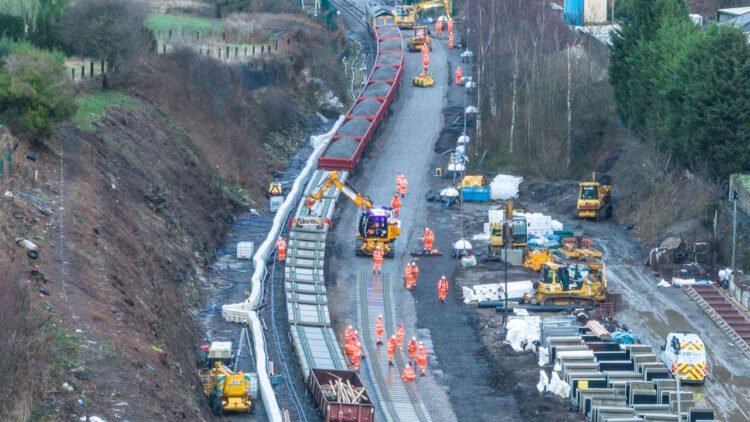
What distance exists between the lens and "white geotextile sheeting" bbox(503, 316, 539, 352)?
39375 mm

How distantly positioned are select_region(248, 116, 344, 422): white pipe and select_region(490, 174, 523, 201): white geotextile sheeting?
21.8 ft

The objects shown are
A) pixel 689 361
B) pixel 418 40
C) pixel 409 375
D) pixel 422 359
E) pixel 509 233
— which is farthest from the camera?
pixel 418 40

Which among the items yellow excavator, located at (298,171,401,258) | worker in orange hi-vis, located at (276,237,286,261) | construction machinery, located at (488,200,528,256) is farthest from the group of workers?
construction machinery, located at (488,200,528,256)

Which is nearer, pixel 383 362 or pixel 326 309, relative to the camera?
pixel 383 362

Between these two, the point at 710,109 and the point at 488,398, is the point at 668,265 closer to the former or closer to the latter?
the point at 710,109

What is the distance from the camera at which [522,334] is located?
1559 inches

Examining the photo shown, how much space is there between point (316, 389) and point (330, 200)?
1870cm

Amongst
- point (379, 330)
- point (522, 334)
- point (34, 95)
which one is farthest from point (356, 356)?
point (34, 95)

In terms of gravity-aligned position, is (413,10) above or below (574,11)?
below

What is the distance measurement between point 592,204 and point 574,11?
23289 millimetres

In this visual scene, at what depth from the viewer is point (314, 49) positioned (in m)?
72.3

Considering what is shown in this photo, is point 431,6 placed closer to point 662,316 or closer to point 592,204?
point 592,204

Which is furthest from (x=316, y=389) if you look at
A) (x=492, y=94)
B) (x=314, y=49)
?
(x=314, y=49)

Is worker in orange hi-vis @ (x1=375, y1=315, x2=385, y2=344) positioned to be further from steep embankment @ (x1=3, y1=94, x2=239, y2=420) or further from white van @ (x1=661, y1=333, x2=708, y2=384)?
white van @ (x1=661, y1=333, x2=708, y2=384)
